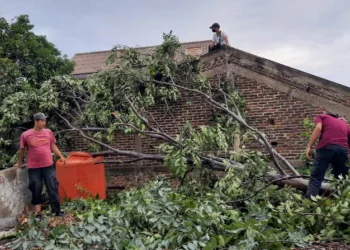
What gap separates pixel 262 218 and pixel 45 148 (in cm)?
330

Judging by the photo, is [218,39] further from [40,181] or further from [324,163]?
[40,181]

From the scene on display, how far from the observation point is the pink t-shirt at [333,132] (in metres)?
5.22

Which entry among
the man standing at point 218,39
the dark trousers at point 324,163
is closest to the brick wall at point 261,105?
the man standing at point 218,39

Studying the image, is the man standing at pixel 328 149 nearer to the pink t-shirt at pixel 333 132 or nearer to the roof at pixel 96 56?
the pink t-shirt at pixel 333 132

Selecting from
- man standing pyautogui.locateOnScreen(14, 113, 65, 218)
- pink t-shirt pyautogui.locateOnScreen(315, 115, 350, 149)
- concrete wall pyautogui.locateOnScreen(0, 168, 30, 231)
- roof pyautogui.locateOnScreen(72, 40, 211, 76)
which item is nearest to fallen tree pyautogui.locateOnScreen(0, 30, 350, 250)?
man standing pyautogui.locateOnScreen(14, 113, 65, 218)

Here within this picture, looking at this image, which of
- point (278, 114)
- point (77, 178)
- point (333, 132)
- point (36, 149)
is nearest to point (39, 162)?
point (36, 149)

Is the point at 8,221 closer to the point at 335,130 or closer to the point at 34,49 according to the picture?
the point at 335,130

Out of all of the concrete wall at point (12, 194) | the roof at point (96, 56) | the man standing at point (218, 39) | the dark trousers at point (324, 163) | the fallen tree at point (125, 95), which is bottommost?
the concrete wall at point (12, 194)

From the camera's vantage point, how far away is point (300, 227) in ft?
14.4

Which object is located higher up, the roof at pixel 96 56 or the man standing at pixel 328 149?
the roof at pixel 96 56

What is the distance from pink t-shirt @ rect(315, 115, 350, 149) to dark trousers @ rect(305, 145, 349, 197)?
0.07m

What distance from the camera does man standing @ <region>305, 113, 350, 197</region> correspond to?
5.11 meters

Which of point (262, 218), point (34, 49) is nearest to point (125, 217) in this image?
point (262, 218)

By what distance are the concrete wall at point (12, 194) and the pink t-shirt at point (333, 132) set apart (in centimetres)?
447
